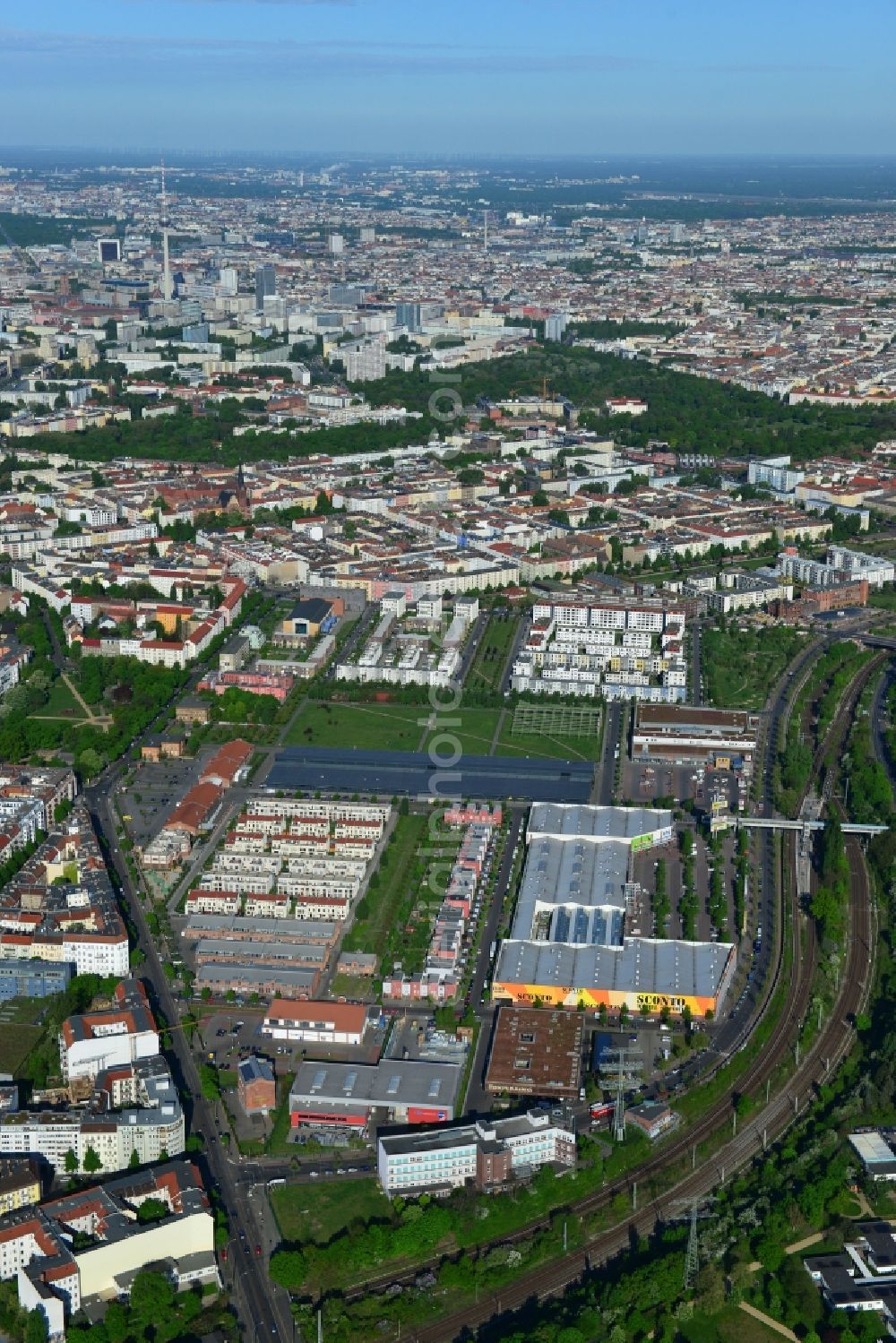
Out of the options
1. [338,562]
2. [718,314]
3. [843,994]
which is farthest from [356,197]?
[843,994]

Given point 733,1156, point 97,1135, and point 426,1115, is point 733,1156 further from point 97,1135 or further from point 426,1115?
point 97,1135

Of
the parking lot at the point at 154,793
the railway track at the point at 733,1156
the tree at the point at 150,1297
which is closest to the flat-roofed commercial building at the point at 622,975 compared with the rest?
the railway track at the point at 733,1156

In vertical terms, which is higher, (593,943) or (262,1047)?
(593,943)

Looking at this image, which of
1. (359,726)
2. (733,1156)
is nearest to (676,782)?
(359,726)

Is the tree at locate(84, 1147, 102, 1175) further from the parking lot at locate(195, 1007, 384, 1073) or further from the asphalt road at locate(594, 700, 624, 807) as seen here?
the asphalt road at locate(594, 700, 624, 807)

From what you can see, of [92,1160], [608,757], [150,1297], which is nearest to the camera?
[150,1297]

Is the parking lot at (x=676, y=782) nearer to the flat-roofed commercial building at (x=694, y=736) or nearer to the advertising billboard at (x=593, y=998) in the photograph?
the flat-roofed commercial building at (x=694, y=736)

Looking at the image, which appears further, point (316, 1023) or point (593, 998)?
point (593, 998)
